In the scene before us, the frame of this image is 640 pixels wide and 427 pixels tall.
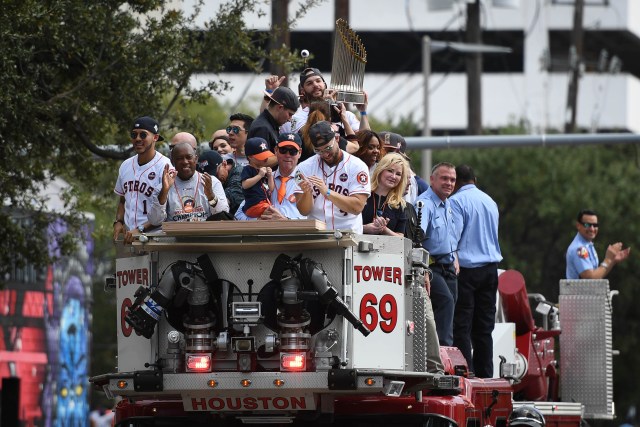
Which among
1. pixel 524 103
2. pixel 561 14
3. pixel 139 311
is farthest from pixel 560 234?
pixel 139 311

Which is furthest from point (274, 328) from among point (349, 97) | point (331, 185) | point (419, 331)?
point (349, 97)

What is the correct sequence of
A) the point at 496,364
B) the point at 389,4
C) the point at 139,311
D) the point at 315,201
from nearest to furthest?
1. the point at 139,311
2. the point at 315,201
3. the point at 496,364
4. the point at 389,4

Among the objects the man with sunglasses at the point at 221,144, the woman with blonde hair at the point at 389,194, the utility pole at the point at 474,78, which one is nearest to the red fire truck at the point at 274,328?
the woman with blonde hair at the point at 389,194

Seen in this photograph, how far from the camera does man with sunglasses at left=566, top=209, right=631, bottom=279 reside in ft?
66.2

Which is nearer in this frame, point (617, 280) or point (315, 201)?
point (315, 201)

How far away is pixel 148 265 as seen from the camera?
12188 mm

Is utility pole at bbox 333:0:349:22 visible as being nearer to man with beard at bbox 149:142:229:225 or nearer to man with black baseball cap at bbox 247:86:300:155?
man with black baseball cap at bbox 247:86:300:155

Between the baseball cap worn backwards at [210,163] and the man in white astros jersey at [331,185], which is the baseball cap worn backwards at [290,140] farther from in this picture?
the baseball cap worn backwards at [210,163]

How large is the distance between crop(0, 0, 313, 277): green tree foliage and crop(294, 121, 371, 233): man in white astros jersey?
16.6ft

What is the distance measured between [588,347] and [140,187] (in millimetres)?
7917

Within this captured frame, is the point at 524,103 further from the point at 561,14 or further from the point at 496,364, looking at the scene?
the point at 496,364

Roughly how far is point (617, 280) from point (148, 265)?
30.3 meters

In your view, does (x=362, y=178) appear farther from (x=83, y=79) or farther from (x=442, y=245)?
(x=83, y=79)

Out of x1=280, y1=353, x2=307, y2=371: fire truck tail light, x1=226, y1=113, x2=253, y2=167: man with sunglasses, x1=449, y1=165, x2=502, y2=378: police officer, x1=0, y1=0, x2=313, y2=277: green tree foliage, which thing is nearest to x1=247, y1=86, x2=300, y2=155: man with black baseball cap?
x1=226, y1=113, x2=253, y2=167: man with sunglasses
